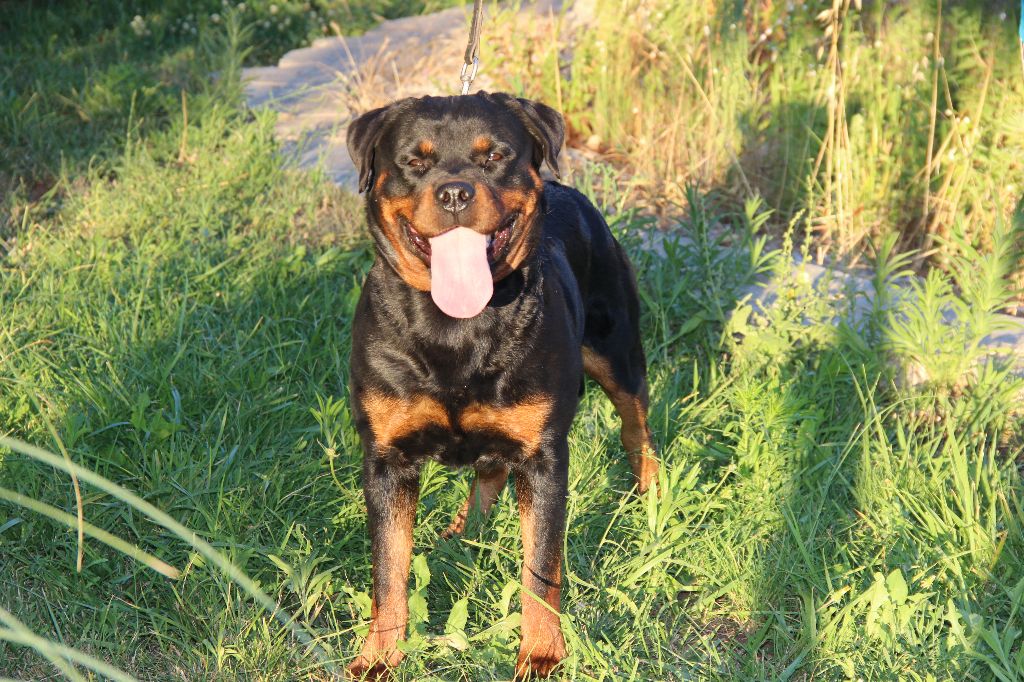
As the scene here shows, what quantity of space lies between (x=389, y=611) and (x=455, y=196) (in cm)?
121

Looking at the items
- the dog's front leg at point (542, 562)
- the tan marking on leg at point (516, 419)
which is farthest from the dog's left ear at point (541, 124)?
the dog's front leg at point (542, 562)

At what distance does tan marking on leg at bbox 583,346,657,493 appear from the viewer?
13.8 feet

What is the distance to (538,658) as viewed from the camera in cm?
327

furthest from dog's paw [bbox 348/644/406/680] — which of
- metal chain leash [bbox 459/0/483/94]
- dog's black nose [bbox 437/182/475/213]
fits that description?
metal chain leash [bbox 459/0/483/94]

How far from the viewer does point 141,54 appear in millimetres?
9945

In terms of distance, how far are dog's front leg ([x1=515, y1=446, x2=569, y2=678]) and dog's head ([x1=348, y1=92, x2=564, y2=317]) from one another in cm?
52

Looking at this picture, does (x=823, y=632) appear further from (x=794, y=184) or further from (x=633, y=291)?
(x=794, y=184)

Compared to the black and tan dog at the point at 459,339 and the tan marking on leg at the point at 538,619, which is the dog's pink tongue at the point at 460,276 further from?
the tan marking on leg at the point at 538,619

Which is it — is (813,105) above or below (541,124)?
below

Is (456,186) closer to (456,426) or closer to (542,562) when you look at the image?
(456,426)

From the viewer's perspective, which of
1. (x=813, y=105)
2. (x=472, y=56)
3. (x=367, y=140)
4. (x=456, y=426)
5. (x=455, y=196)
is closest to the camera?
(x=455, y=196)

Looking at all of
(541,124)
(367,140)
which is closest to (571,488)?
(541,124)

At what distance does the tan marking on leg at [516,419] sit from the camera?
10.5ft

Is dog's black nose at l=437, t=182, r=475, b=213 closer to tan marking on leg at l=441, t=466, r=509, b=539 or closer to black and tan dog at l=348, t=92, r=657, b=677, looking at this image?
black and tan dog at l=348, t=92, r=657, b=677
